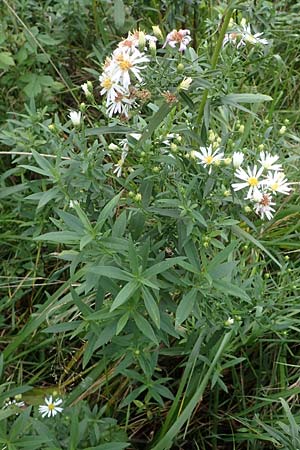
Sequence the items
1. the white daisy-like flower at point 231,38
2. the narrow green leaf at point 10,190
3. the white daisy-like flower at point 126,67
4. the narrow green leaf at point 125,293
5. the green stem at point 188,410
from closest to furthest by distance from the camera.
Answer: the narrow green leaf at point 125,293, the white daisy-like flower at point 126,67, the white daisy-like flower at point 231,38, the green stem at point 188,410, the narrow green leaf at point 10,190

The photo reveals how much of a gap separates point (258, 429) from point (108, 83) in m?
1.04

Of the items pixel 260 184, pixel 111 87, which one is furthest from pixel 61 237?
pixel 260 184

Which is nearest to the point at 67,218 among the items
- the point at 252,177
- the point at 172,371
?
the point at 252,177

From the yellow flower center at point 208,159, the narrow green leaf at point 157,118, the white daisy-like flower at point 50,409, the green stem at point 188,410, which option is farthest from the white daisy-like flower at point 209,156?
the white daisy-like flower at point 50,409

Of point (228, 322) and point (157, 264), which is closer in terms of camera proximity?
point (157, 264)

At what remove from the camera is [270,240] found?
217cm

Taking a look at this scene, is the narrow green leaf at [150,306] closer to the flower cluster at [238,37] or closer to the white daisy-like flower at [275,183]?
the white daisy-like flower at [275,183]

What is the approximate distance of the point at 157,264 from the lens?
1381 mm

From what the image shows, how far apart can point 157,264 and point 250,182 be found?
28 centimetres

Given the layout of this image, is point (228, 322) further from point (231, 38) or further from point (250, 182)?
point (231, 38)

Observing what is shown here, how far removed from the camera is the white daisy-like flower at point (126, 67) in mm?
1421

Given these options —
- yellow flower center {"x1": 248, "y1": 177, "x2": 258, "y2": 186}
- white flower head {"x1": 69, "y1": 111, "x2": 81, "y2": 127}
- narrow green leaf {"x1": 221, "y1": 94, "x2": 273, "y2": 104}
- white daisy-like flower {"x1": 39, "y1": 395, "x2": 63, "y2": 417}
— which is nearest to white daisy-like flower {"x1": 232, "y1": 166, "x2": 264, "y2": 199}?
yellow flower center {"x1": 248, "y1": 177, "x2": 258, "y2": 186}

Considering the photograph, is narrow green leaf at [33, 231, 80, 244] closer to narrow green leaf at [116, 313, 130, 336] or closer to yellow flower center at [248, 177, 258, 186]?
narrow green leaf at [116, 313, 130, 336]

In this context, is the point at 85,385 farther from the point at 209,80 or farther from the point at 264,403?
the point at 209,80
